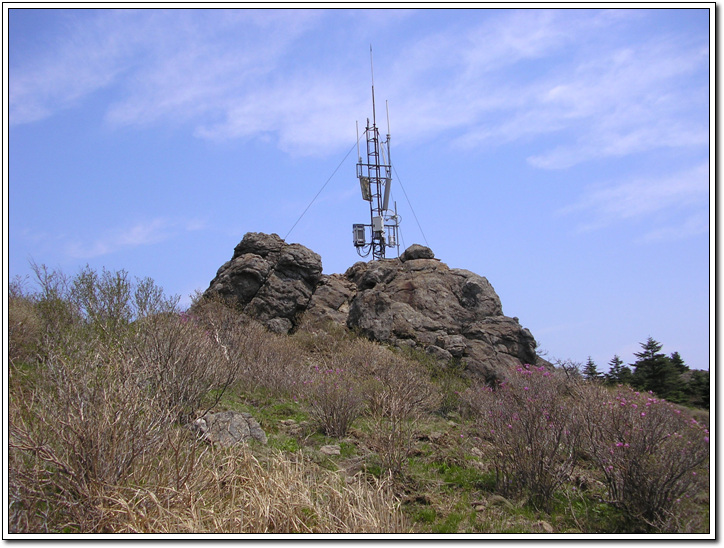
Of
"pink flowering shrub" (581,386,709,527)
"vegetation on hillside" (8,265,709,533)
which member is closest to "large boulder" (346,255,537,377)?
"vegetation on hillside" (8,265,709,533)

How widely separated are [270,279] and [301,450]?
13.7 m

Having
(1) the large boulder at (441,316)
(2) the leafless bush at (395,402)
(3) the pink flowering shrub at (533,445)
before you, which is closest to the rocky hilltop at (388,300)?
(1) the large boulder at (441,316)

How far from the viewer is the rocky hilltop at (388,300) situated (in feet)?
58.0

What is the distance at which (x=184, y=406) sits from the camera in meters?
8.80

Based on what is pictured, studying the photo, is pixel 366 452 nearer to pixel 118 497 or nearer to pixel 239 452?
pixel 239 452

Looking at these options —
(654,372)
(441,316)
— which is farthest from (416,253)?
(654,372)

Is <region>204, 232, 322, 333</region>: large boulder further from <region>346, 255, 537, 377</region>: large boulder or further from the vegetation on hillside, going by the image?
the vegetation on hillside

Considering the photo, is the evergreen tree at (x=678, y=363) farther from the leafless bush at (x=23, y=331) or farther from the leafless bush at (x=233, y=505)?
the leafless bush at (x=23, y=331)

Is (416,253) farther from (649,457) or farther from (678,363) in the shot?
(649,457)

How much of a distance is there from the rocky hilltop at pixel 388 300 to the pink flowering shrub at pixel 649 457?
8.42 metres

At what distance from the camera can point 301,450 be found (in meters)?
8.09

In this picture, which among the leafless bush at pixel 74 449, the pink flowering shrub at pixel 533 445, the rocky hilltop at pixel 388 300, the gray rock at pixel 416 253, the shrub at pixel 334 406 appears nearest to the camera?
the leafless bush at pixel 74 449

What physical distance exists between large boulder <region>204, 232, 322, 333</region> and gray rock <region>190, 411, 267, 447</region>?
11015 millimetres
